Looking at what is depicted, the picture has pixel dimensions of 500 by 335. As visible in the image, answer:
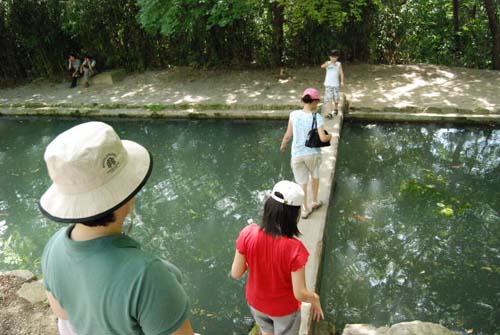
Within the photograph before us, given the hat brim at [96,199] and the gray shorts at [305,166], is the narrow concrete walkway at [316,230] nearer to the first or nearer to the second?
the gray shorts at [305,166]

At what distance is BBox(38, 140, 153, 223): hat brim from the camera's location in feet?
4.46

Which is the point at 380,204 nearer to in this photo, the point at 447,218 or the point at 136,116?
the point at 447,218

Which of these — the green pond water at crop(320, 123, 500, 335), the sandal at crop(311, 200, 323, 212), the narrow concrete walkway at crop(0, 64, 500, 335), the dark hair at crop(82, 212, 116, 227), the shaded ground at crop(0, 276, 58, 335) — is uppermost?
the dark hair at crop(82, 212, 116, 227)

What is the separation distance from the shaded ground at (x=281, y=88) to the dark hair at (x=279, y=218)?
6.06 m

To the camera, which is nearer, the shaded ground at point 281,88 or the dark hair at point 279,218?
the dark hair at point 279,218

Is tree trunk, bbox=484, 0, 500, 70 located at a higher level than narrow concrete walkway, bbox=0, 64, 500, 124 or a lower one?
higher

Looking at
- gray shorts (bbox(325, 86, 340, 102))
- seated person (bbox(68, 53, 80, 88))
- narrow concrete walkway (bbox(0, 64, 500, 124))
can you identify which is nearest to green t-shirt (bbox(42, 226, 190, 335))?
gray shorts (bbox(325, 86, 340, 102))

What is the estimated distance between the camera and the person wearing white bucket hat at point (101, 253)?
129cm

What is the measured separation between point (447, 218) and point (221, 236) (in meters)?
2.70

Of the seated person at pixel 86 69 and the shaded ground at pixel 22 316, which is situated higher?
the seated person at pixel 86 69

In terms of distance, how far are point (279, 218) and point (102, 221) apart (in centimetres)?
103

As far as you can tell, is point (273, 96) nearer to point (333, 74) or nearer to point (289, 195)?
point (333, 74)

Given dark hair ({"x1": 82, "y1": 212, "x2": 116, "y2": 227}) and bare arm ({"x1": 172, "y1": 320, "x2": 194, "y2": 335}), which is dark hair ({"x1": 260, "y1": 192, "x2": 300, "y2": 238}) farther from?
dark hair ({"x1": 82, "y1": 212, "x2": 116, "y2": 227})

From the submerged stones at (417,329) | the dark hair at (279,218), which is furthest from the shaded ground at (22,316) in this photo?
the submerged stones at (417,329)
